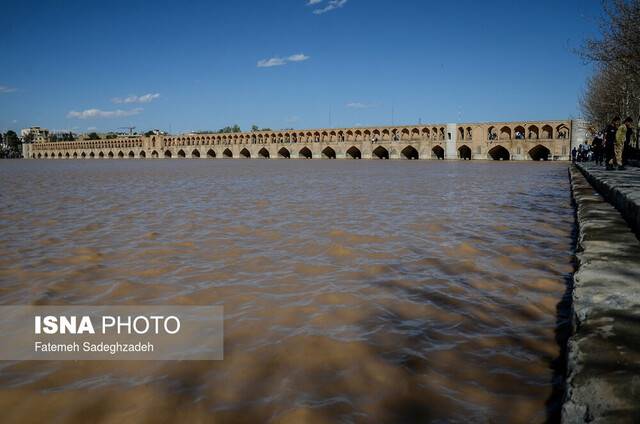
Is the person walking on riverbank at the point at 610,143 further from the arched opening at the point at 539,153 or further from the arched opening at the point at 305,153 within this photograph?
the arched opening at the point at 305,153

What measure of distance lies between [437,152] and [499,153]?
6.01 metres

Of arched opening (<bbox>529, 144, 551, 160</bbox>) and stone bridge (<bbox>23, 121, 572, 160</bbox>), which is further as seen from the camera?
stone bridge (<bbox>23, 121, 572, 160</bbox>)

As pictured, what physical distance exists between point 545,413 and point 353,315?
131cm

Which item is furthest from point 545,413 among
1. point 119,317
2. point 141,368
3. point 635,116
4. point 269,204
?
point 635,116

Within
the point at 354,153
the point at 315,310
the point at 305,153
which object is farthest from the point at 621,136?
the point at 305,153

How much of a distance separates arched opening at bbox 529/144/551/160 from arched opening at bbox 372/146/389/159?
1594 cm

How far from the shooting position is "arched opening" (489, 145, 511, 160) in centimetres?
4552

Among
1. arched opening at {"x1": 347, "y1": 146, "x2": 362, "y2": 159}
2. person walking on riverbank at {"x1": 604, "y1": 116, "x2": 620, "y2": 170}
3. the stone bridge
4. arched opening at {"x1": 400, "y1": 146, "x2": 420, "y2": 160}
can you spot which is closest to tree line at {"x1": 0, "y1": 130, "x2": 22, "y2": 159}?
the stone bridge

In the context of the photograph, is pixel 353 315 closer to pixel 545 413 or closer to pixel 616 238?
pixel 545 413

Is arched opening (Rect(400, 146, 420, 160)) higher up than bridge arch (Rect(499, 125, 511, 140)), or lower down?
lower down

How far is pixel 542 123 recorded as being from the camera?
4216cm

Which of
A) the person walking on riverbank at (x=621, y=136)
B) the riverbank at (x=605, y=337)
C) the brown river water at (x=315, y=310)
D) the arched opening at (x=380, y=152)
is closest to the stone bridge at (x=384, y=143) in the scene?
the arched opening at (x=380, y=152)

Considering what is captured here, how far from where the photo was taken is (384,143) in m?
52.8

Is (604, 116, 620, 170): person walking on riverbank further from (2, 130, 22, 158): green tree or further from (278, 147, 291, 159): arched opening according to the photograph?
(2, 130, 22, 158): green tree
